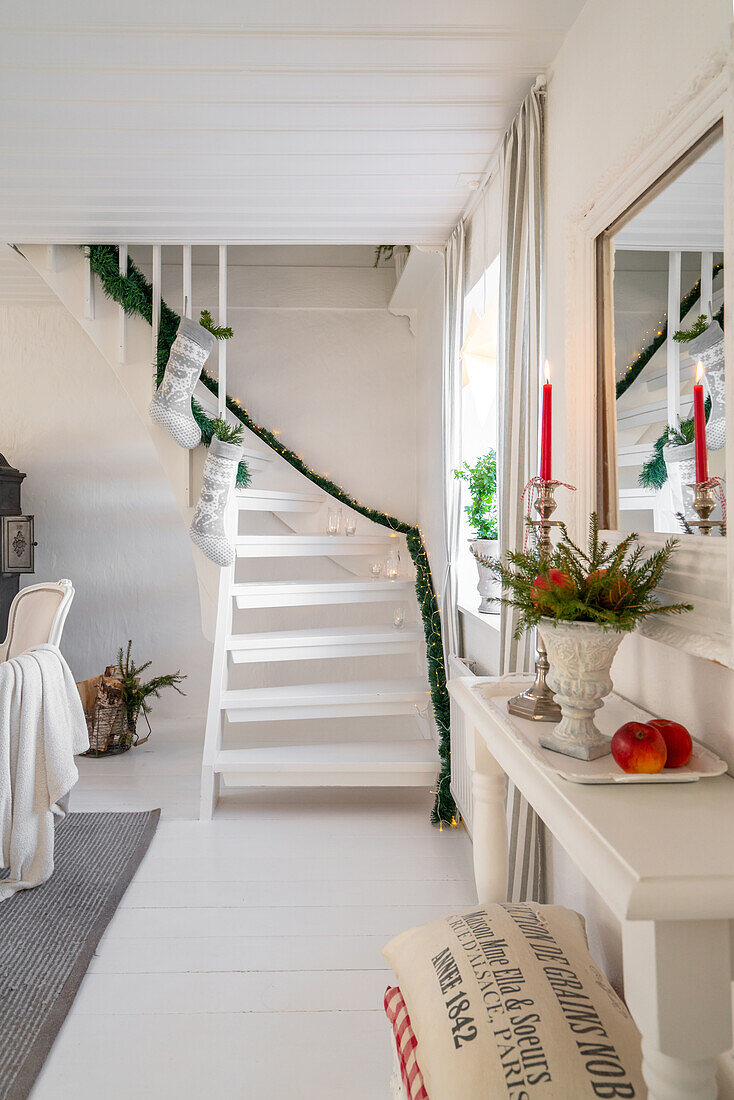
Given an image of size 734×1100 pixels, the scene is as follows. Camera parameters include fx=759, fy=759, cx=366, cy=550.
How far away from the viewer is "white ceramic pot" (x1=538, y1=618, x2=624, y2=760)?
1.17 meters

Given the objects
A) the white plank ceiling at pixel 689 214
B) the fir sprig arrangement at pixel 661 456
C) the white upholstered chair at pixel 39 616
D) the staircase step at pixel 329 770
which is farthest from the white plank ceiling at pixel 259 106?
the staircase step at pixel 329 770

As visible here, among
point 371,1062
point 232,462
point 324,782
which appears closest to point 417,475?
point 232,462

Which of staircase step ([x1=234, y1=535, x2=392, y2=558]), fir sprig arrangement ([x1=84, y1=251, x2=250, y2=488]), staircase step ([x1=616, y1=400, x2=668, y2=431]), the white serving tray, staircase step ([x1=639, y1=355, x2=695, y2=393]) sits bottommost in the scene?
the white serving tray

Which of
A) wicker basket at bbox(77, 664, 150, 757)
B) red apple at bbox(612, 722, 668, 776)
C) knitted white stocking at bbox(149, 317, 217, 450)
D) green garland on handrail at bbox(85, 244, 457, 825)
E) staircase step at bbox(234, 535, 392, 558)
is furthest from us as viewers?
wicker basket at bbox(77, 664, 150, 757)

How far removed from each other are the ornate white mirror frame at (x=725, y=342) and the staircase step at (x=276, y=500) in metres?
2.39

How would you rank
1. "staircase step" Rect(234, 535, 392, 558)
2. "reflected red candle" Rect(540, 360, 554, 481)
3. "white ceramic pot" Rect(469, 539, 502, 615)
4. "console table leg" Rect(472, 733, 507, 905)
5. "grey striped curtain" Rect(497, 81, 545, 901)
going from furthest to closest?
"staircase step" Rect(234, 535, 392, 558)
"white ceramic pot" Rect(469, 539, 502, 615)
"grey striped curtain" Rect(497, 81, 545, 901)
"console table leg" Rect(472, 733, 507, 905)
"reflected red candle" Rect(540, 360, 554, 481)

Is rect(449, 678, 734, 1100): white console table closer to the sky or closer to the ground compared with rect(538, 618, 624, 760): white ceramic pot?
closer to the ground

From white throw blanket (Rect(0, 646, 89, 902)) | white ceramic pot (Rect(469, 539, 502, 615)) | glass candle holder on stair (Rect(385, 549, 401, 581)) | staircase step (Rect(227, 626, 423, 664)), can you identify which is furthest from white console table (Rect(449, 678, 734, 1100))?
glass candle holder on stair (Rect(385, 549, 401, 581))

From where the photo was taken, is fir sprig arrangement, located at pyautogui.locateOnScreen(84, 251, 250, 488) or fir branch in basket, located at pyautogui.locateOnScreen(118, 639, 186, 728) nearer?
fir sprig arrangement, located at pyautogui.locateOnScreen(84, 251, 250, 488)

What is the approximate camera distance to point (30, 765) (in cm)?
263

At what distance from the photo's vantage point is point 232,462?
144 inches

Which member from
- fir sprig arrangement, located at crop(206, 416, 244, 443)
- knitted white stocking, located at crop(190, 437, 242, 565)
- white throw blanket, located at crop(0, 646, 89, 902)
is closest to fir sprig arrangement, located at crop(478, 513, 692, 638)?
white throw blanket, located at crop(0, 646, 89, 902)

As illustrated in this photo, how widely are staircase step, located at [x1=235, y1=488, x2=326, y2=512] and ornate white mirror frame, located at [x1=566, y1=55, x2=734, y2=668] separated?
7.84ft

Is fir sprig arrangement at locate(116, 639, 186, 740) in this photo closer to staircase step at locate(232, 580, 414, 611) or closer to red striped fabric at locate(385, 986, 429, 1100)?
Result: staircase step at locate(232, 580, 414, 611)
